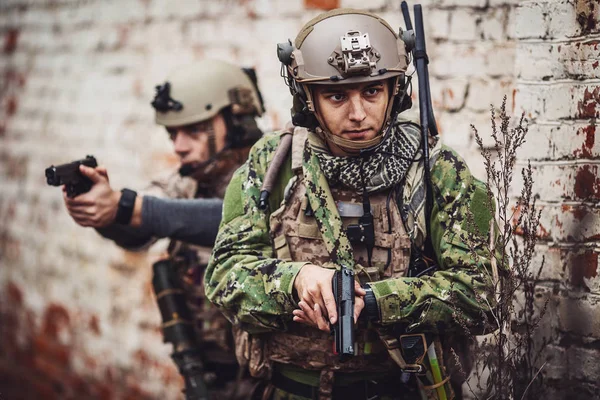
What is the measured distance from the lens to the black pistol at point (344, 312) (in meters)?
2.22

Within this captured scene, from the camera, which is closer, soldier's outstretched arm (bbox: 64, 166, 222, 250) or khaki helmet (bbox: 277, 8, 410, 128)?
khaki helmet (bbox: 277, 8, 410, 128)

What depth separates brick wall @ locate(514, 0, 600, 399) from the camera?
9.35ft

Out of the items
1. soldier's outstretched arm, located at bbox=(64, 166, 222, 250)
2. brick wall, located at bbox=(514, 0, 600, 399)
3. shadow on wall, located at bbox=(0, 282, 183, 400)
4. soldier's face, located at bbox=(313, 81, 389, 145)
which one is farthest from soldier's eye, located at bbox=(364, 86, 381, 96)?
shadow on wall, located at bbox=(0, 282, 183, 400)

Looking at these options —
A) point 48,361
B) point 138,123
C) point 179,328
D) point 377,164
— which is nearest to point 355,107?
point 377,164

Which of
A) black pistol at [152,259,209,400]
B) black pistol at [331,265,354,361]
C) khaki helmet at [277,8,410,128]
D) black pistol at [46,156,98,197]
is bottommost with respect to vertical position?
black pistol at [152,259,209,400]

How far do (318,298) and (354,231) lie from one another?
0.93 feet

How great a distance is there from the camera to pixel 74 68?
20.2 feet

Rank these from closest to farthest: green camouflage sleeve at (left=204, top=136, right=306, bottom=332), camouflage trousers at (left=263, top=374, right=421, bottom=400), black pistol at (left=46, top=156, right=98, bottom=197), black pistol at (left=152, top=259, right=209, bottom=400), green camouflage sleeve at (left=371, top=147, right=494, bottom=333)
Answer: green camouflage sleeve at (left=371, top=147, right=494, bottom=333) → green camouflage sleeve at (left=204, top=136, right=306, bottom=332) → camouflage trousers at (left=263, top=374, right=421, bottom=400) → black pistol at (left=46, top=156, right=98, bottom=197) → black pistol at (left=152, top=259, right=209, bottom=400)

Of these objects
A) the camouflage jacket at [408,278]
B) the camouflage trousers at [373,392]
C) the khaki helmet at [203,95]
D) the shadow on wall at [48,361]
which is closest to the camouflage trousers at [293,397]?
the camouflage trousers at [373,392]

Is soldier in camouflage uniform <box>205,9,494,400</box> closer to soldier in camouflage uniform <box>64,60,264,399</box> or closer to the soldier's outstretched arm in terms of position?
the soldier's outstretched arm

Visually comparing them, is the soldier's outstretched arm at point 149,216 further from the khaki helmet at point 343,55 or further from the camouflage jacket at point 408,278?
the khaki helmet at point 343,55

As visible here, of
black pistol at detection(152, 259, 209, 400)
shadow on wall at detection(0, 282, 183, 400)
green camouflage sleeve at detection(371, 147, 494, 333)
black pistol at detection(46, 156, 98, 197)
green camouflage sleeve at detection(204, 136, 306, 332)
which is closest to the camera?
green camouflage sleeve at detection(371, 147, 494, 333)

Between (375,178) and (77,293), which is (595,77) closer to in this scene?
(375,178)

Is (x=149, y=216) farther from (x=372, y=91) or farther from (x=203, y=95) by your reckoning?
(x=372, y=91)
